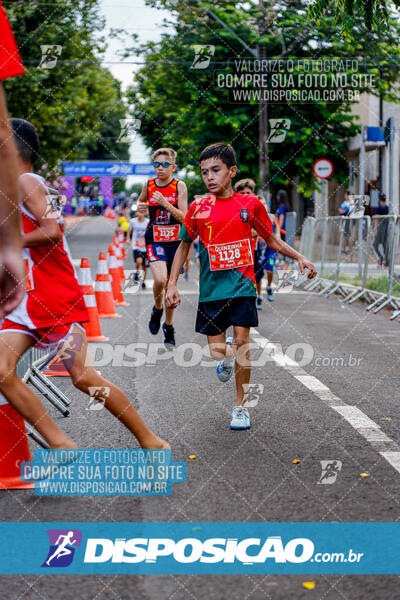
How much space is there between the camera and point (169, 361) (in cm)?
850

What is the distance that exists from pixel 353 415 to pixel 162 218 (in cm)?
357

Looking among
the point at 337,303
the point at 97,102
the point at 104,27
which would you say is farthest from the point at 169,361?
the point at 97,102

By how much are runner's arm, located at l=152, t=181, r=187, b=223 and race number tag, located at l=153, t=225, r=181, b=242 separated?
0.31 metres

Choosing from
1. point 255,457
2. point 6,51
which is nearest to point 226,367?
point 255,457

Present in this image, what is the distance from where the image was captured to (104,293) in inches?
497

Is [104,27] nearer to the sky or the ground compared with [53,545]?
nearer to the sky

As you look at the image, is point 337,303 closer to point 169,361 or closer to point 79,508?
point 169,361

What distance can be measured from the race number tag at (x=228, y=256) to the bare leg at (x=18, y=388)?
5.84ft

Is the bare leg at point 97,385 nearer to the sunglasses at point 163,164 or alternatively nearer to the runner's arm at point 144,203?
the runner's arm at point 144,203

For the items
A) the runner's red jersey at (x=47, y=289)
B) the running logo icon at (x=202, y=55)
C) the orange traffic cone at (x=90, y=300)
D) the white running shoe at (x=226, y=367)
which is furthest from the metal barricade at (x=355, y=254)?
the runner's red jersey at (x=47, y=289)

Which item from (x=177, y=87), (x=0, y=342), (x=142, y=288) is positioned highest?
(x=177, y=87)

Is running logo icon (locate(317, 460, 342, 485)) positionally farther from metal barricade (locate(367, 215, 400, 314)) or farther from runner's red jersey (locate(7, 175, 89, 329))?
metal barricade (locate(367, 215, 400, 314))

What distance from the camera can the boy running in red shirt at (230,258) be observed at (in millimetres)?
5555

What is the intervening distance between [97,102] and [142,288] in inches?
966
